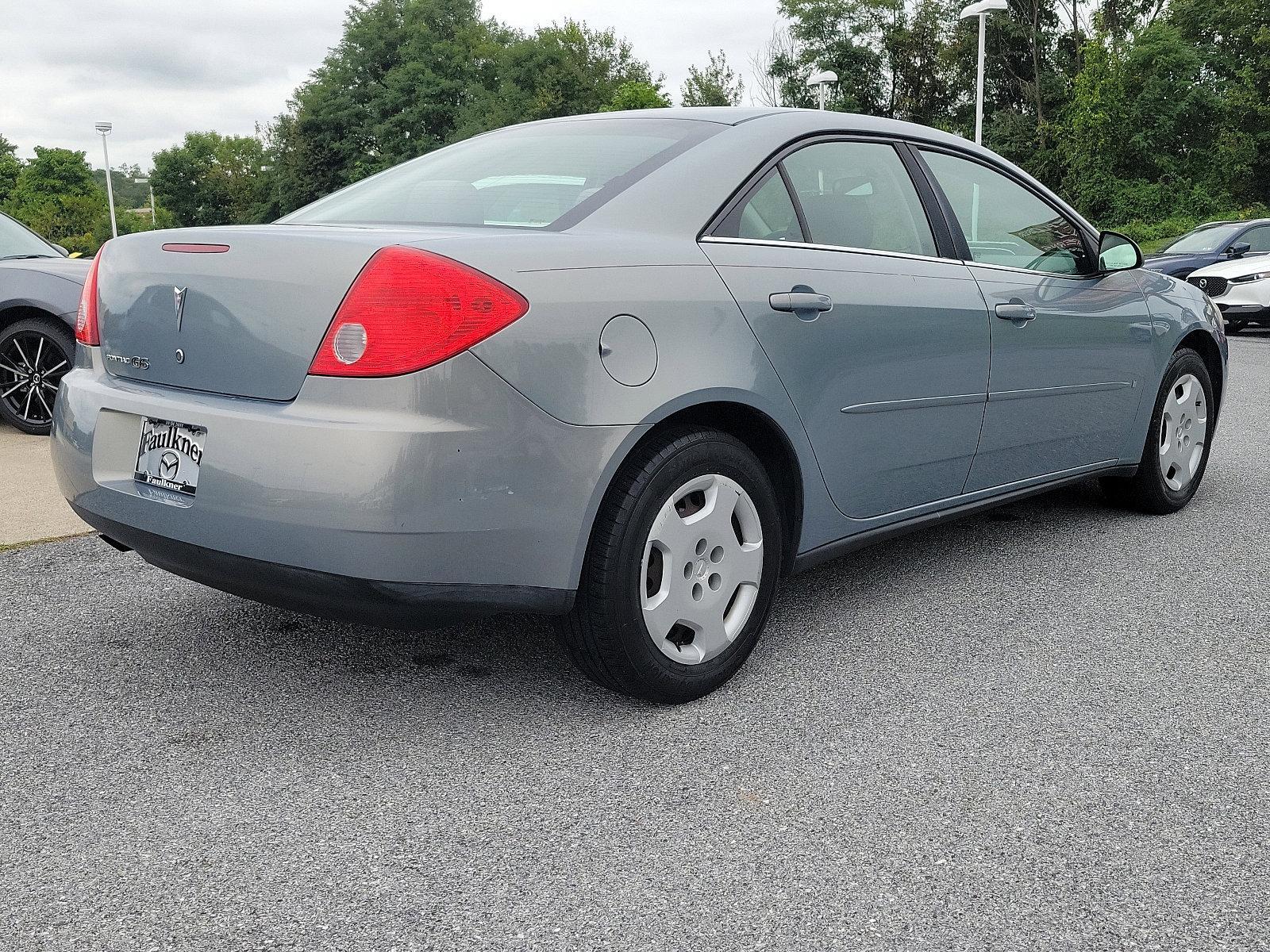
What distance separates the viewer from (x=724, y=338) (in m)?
2.88

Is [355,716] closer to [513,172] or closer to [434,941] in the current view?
[434,941]

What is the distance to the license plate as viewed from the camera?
263 centimetres

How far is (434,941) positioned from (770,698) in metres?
1.30

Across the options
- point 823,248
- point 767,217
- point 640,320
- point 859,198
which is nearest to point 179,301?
point 640,320

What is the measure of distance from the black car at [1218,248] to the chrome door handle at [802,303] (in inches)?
503

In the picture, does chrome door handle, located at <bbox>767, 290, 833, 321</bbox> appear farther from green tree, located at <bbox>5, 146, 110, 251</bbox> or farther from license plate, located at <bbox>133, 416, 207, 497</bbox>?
green tree, located at <bbox>5, 146, 110, 251</bbox>

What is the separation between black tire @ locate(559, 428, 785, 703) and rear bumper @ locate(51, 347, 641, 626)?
9cm

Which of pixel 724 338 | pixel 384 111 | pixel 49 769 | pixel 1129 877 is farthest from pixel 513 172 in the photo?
pixel 384 111

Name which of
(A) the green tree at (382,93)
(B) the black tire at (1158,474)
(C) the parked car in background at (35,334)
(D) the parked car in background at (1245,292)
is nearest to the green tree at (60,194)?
(A) the green tree at (382,93)

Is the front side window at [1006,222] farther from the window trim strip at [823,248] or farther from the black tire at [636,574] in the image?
the black tire at [636,574]

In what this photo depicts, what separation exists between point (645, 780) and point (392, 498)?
82cm

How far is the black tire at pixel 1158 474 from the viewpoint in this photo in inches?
190

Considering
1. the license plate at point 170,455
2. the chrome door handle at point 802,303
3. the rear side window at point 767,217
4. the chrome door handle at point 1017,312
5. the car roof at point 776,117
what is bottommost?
the license plate at point 170,455

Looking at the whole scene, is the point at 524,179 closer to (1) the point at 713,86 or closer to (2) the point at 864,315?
(2) the point at 864,315
